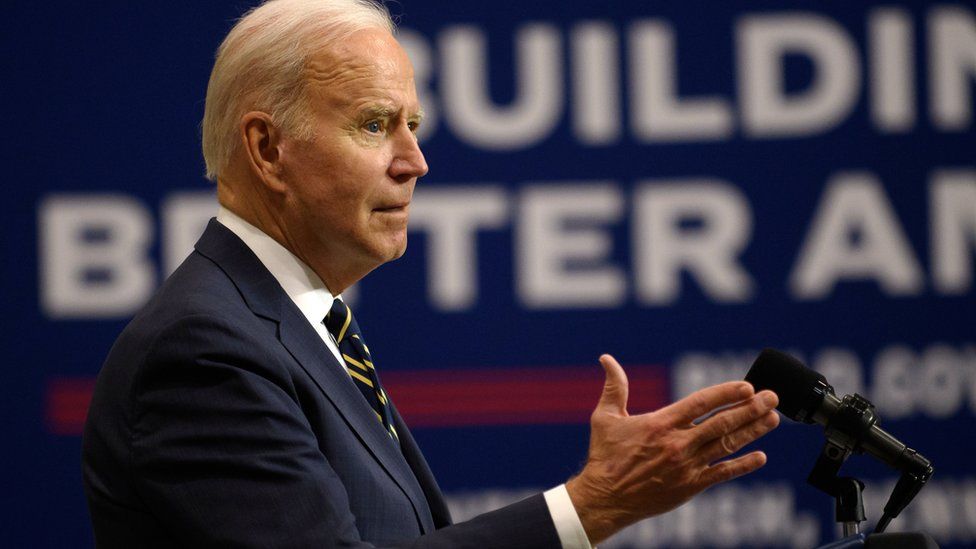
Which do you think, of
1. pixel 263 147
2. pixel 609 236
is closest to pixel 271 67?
pixel 263 147

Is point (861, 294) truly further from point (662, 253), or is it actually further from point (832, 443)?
point (832, 443)

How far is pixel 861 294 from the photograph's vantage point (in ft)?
11.1

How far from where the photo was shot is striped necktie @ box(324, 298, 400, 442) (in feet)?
5.79

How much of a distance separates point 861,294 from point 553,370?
916 millimetres

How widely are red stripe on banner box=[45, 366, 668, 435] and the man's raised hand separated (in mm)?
1978

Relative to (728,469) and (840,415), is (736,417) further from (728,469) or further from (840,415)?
(840,415)

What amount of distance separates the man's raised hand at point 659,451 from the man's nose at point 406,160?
0.53 metres

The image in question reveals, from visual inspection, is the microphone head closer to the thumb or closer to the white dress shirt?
the thumb

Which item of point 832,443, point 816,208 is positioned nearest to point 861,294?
point 816,208

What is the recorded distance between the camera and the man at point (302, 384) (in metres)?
1.36

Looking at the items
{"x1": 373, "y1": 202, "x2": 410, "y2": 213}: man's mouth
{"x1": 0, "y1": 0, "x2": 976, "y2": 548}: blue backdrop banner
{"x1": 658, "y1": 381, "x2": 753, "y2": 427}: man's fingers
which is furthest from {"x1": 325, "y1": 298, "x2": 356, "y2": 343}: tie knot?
{"x1": 0, "y1": 0, "x2": 976, "y2": 548}: blue backdrop banner

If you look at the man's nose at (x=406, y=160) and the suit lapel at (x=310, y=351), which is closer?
the suit lapel at (x=310, y=351)

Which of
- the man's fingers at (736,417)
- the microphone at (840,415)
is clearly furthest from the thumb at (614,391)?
the microphone at (840,415)

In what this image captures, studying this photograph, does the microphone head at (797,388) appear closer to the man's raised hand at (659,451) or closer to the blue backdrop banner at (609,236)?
the man's raised hand at (659,451)
